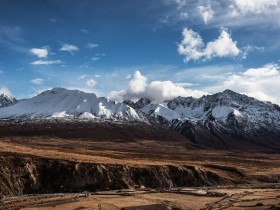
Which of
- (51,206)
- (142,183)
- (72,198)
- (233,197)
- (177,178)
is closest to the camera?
(51,206)

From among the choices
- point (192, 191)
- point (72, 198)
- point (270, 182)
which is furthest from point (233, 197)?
point (270, 182)

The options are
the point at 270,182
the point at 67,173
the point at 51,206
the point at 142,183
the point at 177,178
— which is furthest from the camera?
the point at 270,182

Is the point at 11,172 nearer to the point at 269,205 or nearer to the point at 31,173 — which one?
the point at 31,173

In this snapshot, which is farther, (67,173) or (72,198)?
(67,173)

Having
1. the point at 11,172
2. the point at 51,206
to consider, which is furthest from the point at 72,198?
the point at 11,172

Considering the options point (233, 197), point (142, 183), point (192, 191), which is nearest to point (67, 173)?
point (142, 183)

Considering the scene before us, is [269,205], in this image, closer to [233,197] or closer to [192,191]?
[233,197]

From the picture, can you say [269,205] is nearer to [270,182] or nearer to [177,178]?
[177,178]

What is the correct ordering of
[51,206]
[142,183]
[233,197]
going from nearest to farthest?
[51,206] → [233,197] → [142,183]

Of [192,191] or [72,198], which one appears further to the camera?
[192,191]
